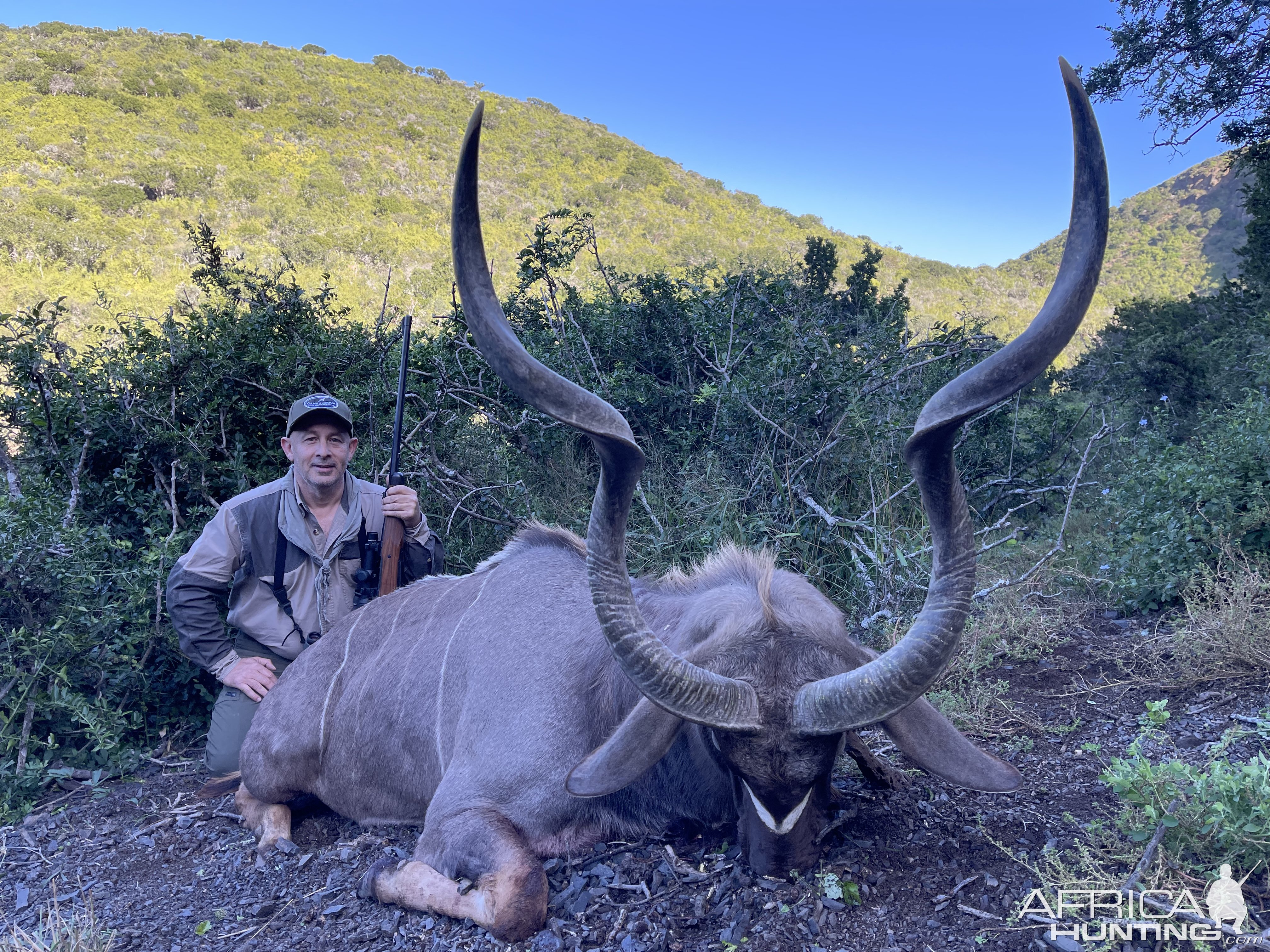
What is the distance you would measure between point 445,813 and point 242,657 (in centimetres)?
218

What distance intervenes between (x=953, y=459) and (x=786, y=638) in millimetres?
907

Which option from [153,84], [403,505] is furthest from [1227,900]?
[153,84]

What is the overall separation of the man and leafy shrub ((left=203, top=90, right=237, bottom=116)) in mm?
49352

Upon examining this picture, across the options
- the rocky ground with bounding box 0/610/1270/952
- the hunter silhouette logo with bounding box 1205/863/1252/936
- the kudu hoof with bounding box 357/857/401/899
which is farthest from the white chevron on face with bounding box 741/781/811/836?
the kudu hoof with bounding box 357/857/401/899

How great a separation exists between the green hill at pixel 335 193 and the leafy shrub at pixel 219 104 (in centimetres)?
13

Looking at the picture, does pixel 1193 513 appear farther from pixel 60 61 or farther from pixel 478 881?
pixel 60 61

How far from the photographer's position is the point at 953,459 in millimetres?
2234

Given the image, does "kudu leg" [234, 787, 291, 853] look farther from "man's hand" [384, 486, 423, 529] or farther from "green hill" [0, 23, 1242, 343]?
"green hill" [0, 23, 1242, 343]

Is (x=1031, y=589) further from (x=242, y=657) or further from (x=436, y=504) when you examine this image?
(x=242, y=657)

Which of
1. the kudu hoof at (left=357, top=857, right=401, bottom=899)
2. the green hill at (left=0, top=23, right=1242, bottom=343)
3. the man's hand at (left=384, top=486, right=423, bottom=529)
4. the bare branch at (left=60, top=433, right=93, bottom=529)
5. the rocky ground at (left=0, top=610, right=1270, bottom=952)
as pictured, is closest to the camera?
the rocky ground at (left=0, top=610, right=1270, bottom=952)

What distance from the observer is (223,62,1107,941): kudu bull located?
2.40 m

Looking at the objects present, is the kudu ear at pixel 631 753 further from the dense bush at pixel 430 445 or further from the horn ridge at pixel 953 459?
the dense bush at pixel 430 445

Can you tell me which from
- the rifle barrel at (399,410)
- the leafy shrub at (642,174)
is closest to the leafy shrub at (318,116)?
the leafy shrub at (642,174)

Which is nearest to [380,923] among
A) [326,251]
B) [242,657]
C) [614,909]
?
[614,909]
